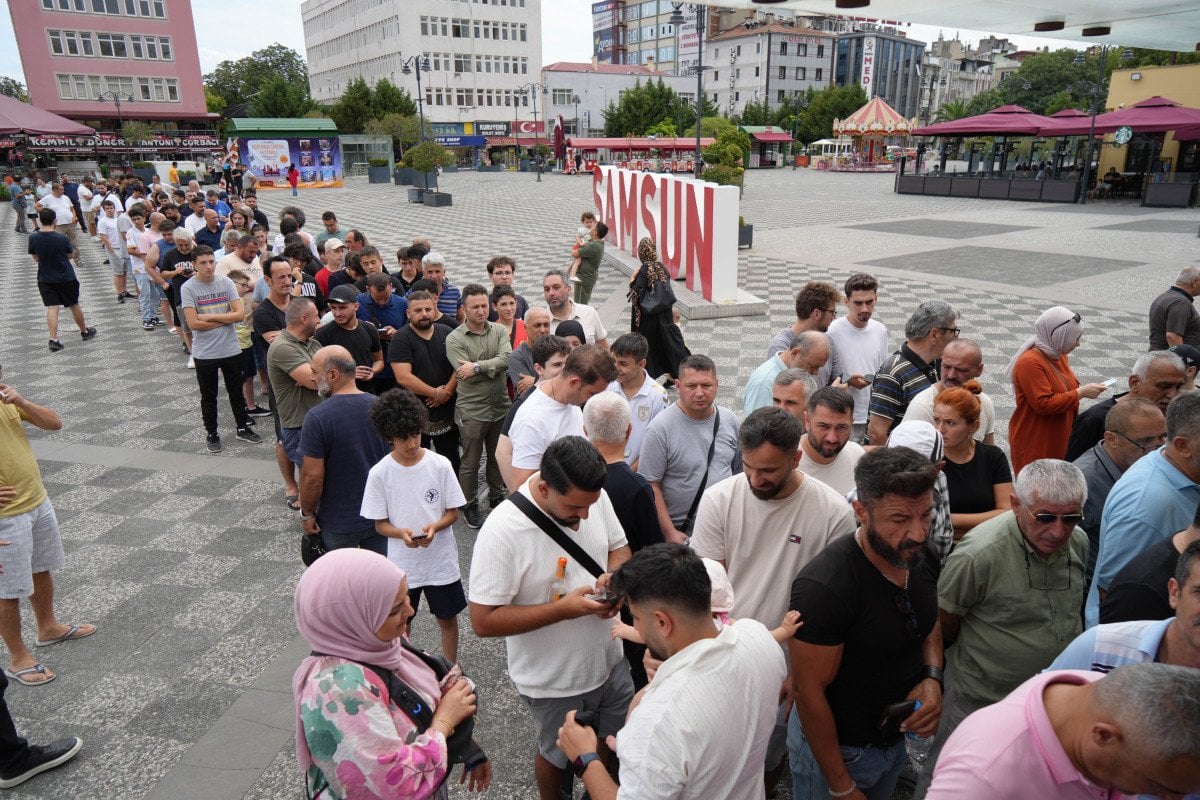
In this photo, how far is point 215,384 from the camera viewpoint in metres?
6.92

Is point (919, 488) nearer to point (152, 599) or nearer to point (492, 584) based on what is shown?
point (492, 584)

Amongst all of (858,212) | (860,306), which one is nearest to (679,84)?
(858,212)

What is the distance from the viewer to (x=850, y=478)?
128 inches

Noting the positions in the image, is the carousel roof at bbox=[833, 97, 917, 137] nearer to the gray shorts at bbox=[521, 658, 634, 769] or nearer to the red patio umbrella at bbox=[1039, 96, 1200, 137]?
the red patio umbrella at bbox=[1039, 96, 1200, 137]

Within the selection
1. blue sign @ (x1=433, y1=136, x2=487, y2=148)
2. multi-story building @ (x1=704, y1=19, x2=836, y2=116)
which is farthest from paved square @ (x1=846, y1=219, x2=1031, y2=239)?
multi-story building @ (x1=704, y1=19, x2=836, y2=116)

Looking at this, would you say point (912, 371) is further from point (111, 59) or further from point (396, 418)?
point (111, 59)

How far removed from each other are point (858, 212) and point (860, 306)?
23126mm

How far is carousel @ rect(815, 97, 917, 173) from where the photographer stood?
4828 centimetres

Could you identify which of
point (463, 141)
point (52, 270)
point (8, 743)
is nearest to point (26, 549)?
point (8, 743)

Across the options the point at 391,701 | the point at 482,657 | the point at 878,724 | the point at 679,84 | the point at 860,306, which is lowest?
the point at 482,657

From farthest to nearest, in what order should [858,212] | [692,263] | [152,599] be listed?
[858,212]
[692,263]
[152,599]

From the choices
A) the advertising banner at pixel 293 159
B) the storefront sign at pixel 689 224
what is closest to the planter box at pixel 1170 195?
the storefront sign at pixel 689 224

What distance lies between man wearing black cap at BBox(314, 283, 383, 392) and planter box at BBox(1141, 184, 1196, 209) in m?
30.9

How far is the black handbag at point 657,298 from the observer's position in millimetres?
6469
